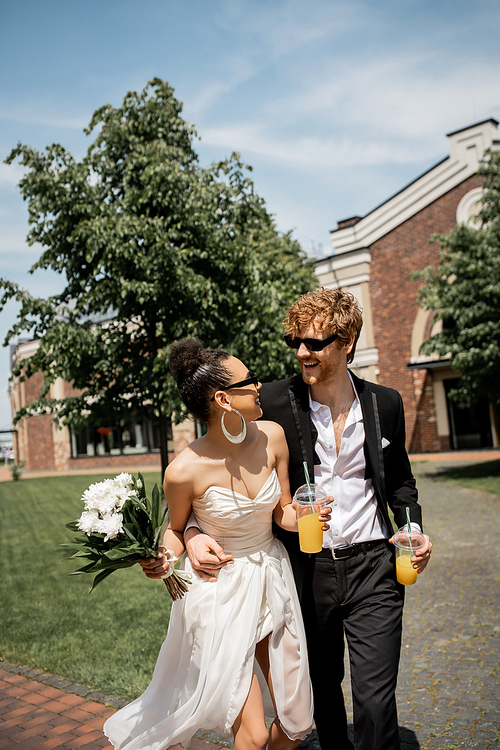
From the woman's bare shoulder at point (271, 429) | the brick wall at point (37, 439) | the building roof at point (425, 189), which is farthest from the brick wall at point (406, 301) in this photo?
the brick wall at point (37, 439)

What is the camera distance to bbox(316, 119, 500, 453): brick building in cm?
2206

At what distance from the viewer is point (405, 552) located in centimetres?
269

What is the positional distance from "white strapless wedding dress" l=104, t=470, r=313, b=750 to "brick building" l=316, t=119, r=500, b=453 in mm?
19798

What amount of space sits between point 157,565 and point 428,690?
2.78m

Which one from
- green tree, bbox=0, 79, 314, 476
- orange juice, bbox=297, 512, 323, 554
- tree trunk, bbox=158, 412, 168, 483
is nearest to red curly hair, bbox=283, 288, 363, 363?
orange juice, bbox=297, 512, 323, 554

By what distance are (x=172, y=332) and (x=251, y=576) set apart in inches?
255

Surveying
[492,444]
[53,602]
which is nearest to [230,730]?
[53,602]

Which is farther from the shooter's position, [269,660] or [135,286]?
[135,286]

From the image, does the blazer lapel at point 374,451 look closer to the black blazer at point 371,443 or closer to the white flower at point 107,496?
the black blazer at point 371,443

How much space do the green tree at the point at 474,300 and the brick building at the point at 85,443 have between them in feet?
53.4

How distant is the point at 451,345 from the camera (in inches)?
552

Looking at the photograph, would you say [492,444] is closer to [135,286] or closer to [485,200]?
[485,200]

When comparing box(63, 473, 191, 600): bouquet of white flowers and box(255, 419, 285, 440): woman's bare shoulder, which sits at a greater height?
box(255, 419, 285, 440): woman's bare shoulder

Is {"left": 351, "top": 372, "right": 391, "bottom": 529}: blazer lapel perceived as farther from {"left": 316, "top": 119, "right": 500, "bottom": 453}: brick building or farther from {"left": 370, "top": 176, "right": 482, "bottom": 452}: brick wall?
{"left": 370, "top": 176, "right": 482, "bottom": 452}: brick wall
